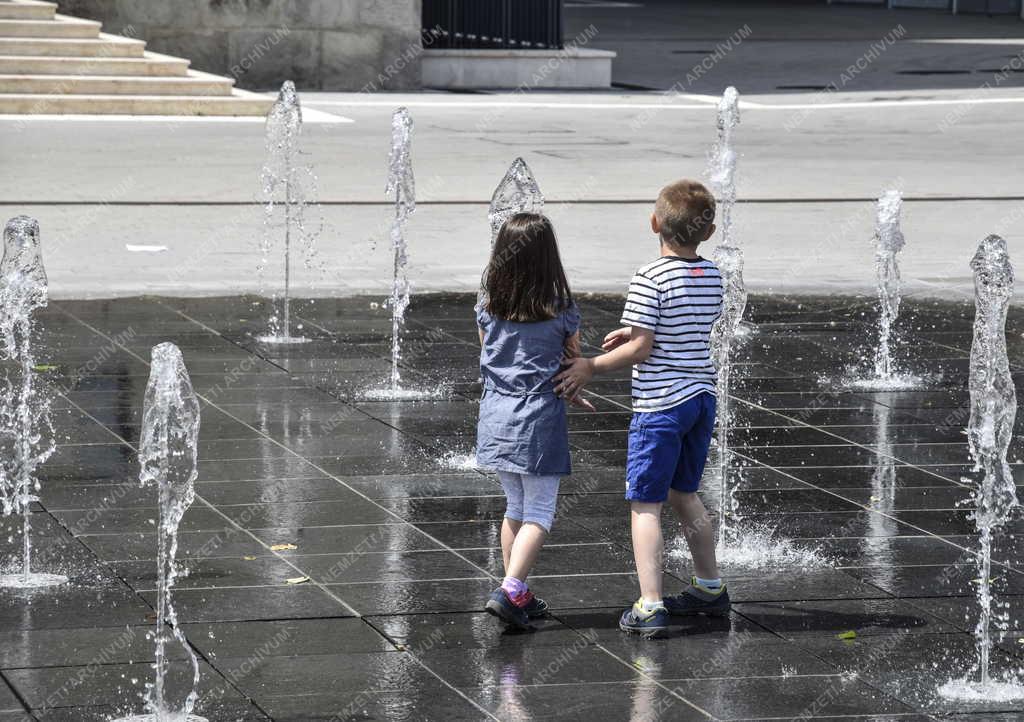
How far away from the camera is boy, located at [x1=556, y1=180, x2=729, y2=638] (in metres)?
5.79

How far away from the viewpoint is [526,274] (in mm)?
5809

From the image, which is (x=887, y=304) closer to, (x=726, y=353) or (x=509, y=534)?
(x=726, y=353)

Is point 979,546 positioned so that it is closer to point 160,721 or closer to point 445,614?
point 445,614

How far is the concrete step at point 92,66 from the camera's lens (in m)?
26.2

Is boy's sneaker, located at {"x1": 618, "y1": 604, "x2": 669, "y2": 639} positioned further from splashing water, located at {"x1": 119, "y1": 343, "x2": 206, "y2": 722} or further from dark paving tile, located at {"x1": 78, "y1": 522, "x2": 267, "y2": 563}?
dark paving tile, located at {"x1": 78, "y1": 522, "x2": 267, "y2": 563}

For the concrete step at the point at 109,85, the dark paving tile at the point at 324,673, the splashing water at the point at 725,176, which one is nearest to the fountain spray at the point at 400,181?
the splashing water at the point at 725,176

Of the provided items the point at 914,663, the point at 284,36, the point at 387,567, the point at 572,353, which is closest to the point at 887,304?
the point at 387,567

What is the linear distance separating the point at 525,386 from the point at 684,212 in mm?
772

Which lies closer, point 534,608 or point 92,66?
point 534,608

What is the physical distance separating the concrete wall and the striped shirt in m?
25.0

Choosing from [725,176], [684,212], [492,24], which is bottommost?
[725,176]

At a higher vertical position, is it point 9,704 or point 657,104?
point 657,104

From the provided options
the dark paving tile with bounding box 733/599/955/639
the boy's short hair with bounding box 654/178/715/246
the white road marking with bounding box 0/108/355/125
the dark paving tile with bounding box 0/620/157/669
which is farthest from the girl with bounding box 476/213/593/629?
the white road marking with bounding box 0/108/355/125

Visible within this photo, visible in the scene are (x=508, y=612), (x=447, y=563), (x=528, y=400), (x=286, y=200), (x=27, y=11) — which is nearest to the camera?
(x=508, y=612)
